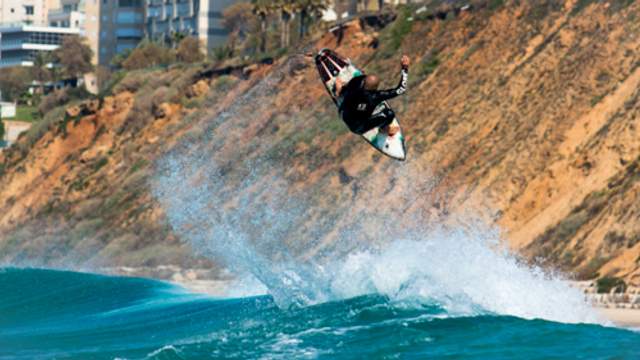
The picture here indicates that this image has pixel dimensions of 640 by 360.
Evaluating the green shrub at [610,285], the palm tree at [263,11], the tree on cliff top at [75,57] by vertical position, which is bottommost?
the tree on cliff top at [75,57]

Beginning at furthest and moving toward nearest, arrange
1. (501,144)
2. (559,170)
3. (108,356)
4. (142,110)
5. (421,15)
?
(142,110), (421,15), (501,144), (559,170), (108,356)

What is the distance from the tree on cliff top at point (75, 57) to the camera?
100m

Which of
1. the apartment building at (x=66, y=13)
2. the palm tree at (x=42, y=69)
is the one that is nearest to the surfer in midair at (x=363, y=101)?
the palm tree at (x=42, y=69)

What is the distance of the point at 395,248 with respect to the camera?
88.9 feet

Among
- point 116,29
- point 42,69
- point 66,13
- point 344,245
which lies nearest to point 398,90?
point 344,245

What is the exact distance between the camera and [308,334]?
22.6 metres

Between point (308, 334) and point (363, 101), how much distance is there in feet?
11.9

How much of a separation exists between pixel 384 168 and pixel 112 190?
18.1m

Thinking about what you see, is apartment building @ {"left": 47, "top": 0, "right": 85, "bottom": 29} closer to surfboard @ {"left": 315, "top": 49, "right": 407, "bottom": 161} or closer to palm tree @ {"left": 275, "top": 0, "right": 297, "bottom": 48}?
palm tree @ {"left": 275, "top": 0, "right": 297, "bottom": 48}

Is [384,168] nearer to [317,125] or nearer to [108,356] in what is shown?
[317,125]

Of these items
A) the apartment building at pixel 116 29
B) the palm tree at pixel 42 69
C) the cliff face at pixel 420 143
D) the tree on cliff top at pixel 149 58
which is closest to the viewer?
the cliff face at pixel 420 143

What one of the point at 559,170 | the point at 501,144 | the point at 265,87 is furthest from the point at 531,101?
the point at 265,87

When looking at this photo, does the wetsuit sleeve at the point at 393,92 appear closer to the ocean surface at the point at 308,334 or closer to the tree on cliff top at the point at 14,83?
the ocean surface at the point at 308,334

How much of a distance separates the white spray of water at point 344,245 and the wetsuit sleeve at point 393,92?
318cm
